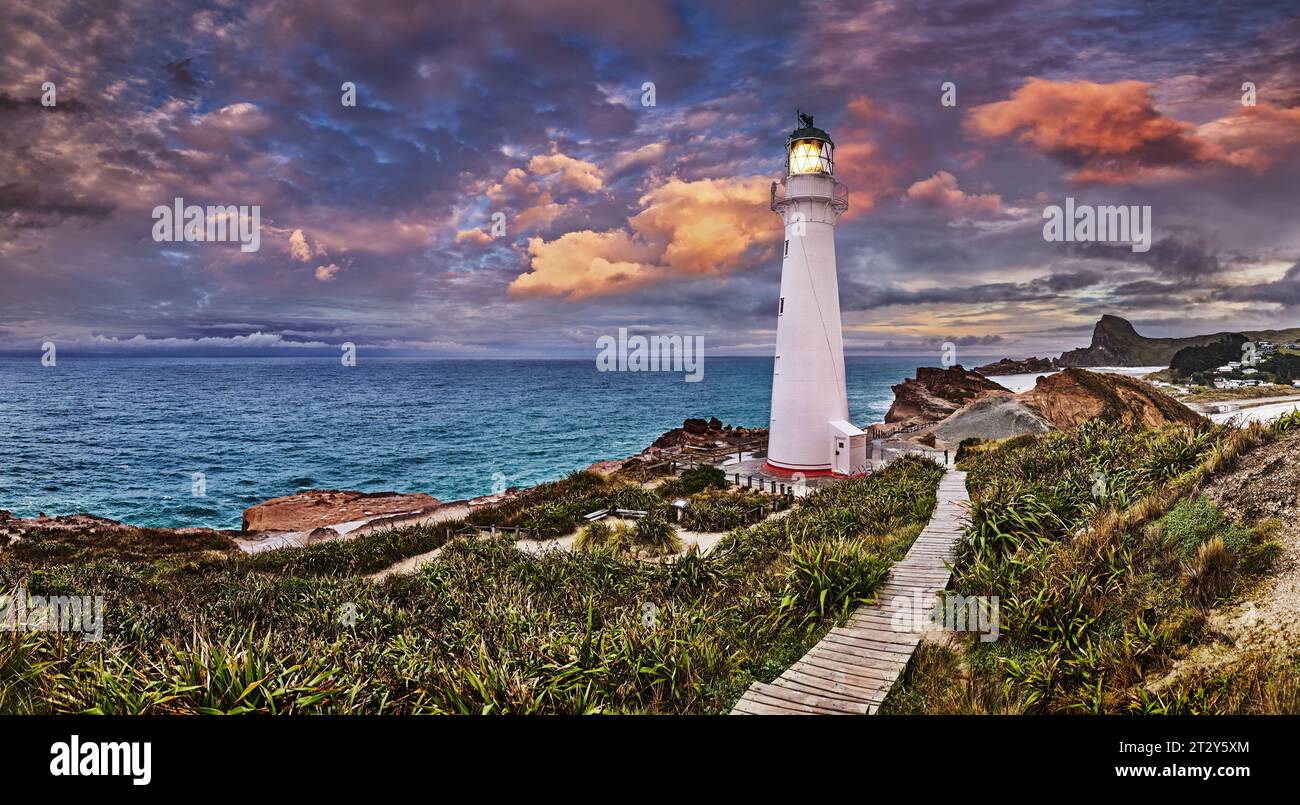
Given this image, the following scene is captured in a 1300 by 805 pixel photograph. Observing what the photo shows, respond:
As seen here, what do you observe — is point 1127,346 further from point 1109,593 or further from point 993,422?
point 1109,593

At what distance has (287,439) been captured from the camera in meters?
58.1

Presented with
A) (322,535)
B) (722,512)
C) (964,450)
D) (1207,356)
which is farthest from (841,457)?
(1207,356)

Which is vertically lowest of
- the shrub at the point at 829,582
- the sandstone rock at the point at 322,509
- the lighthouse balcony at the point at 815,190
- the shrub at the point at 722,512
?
the sandstone rock at the point at 322,509

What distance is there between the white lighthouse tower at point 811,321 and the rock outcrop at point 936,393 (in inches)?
979

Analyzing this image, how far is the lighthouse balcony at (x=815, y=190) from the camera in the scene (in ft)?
67.5

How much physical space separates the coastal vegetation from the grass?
1.77 meters

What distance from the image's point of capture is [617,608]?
8484 mm

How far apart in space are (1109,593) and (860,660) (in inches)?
126

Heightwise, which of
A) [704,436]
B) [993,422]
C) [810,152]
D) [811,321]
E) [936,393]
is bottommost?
[704,436]

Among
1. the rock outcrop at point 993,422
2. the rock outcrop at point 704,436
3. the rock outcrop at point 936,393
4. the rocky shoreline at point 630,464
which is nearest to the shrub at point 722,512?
the rocky shoreline at point 630,464

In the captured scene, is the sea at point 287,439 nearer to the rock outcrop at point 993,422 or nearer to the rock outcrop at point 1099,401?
the rock outcrop at point 993,422

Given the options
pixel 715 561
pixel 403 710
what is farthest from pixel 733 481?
pixel 403 710
